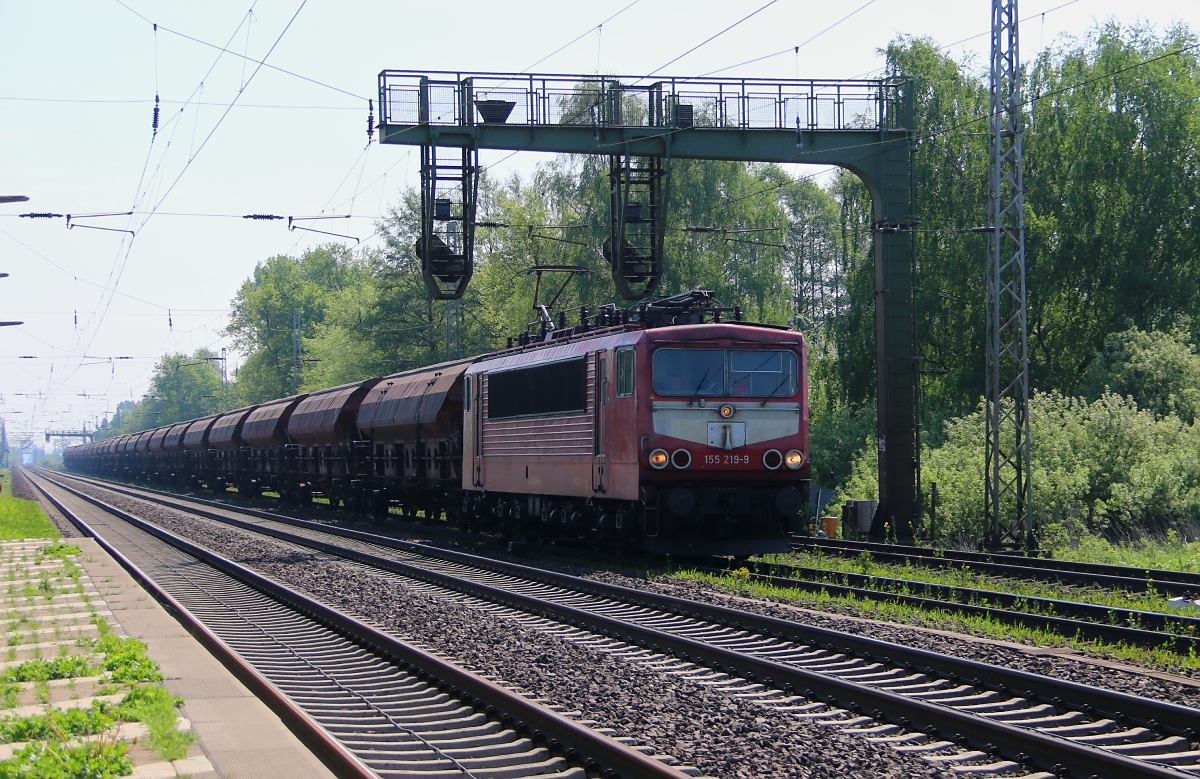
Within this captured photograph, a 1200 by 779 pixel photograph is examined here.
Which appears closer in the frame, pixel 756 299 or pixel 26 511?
pixel 26 511

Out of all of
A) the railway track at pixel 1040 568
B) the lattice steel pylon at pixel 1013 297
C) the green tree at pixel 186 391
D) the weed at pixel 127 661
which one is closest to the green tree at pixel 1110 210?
the lattice steel pylon at pixel 1013 297

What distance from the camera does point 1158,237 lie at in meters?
33.8

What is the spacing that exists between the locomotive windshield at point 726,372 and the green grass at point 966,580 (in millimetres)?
2690

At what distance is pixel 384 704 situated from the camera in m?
8.69

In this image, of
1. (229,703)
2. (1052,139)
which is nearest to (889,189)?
(1052,139)

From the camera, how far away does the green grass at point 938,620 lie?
9695mm

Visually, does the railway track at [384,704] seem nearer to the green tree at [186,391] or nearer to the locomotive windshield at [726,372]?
the locomotive windshield at [726,372]

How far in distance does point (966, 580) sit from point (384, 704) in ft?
29.5

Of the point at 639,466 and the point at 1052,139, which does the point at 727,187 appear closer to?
the point at 1052,139

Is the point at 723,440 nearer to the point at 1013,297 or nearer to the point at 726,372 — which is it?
the point at 726,372

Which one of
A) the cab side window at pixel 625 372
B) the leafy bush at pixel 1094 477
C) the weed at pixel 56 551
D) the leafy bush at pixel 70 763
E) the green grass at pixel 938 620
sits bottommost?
the weed at pixel 56 551

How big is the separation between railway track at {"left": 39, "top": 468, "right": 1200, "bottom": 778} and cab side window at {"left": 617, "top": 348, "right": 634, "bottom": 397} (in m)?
3.48

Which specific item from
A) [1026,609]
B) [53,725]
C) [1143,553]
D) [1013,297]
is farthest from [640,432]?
[53,725]

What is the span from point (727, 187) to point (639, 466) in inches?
1246
